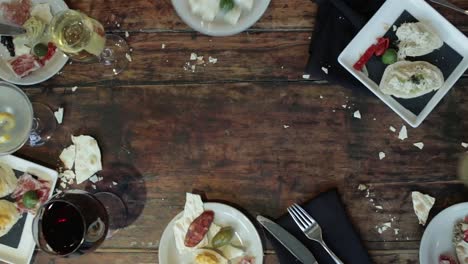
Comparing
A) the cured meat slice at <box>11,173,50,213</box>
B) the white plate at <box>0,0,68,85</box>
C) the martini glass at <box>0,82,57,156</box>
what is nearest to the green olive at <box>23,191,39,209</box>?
the cured meat slice at <box>11,173,50,213</box>

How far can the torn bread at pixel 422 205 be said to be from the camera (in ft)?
4.03

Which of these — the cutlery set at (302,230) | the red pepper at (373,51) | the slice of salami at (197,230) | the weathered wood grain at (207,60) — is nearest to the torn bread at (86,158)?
the weathered wood grain at (207,60)

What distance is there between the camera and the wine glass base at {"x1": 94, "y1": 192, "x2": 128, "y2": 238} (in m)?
1.32

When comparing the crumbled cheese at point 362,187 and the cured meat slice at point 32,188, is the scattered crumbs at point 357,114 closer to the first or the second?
the crumbled cheese at point 362,187

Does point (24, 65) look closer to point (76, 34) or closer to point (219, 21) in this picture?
point (76, 34)

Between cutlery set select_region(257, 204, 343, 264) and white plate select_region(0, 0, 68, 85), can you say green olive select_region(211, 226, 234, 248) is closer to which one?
cutlery set select_region(257, 204, 343, 264)

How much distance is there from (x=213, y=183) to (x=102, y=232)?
283mm

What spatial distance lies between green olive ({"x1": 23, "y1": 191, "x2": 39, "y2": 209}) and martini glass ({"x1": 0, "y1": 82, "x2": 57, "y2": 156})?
11 centimetres

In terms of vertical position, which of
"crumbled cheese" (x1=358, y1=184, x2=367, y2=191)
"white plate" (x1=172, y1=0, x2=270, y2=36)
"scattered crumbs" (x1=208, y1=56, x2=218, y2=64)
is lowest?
"crumbled cheese" (x1=358, y1=184, x2=367, y2=191)

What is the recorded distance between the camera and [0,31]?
1298 millimetres

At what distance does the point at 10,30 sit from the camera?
4.30 ft

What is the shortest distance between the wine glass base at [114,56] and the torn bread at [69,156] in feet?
0.67

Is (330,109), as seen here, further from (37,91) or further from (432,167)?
(37,91)

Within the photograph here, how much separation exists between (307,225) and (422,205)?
26 cm
